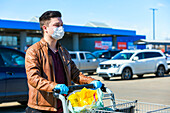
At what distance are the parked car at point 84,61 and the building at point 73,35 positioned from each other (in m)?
7.27

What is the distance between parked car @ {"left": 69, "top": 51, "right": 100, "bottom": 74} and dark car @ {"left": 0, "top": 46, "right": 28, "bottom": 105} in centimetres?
1282

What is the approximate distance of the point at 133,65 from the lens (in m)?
18.2

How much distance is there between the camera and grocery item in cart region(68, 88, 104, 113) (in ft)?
10.1

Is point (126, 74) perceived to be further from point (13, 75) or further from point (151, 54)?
point (13, 75)

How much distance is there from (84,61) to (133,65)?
14.8 feet

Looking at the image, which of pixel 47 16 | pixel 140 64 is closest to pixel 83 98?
pixel 47 16

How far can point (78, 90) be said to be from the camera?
326cm

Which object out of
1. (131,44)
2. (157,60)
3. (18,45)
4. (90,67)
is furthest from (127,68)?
(131,44)

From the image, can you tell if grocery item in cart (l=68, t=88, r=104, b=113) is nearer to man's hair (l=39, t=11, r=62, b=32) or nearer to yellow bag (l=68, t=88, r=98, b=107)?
yellow bag (l=68, t=88, r=98, b=107)

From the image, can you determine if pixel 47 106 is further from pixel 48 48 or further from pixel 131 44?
pixel 131 44

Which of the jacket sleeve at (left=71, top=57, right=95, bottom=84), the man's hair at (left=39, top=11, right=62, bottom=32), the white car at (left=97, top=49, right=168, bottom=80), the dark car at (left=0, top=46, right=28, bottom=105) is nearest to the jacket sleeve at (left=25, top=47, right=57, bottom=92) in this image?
the man's hair at (left=39, top=11, right=62, bottom=32)

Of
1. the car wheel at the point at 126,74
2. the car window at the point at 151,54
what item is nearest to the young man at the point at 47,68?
the car wheel at the point at 126,74

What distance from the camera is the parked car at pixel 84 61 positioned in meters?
21.4

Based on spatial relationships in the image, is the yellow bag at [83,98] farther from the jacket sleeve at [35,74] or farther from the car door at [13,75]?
the car door at [13,75]
